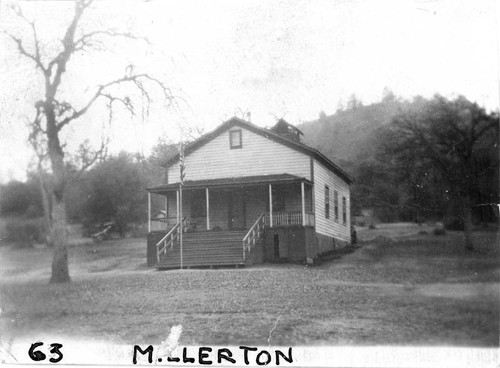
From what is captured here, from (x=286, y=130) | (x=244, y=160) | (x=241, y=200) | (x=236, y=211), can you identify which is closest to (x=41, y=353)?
(x=286, y=130)

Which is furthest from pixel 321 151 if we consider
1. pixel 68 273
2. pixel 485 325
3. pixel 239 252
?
pixel 68 273

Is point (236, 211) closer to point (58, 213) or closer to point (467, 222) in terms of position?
point (58, 213)

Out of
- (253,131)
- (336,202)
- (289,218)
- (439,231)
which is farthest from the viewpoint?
(289,218)

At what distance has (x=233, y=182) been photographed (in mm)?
10625

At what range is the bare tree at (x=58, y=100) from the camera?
25.1 feet

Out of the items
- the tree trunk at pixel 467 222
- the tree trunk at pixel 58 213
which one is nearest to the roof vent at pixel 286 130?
the tree trunk at pixel 467 222

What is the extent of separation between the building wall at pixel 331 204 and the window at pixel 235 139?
5.42 feet

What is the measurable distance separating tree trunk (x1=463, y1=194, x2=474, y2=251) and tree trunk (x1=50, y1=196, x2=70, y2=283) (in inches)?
240

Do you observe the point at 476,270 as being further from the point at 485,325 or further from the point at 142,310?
the point at 142,310

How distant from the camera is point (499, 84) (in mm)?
6238

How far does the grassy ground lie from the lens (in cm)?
604

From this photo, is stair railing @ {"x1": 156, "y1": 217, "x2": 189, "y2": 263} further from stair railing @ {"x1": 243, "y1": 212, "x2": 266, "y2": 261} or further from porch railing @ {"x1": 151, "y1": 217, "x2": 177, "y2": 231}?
stair railing @ {"x1": 243, "y1": 212, "x2": 266, "y2": 261}

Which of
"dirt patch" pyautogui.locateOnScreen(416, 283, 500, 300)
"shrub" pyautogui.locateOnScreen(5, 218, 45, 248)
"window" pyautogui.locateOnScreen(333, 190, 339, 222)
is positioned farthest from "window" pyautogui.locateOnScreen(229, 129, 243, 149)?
"dirt patch" pyautogui.locateOnScreen(416, 283, 500, 300)

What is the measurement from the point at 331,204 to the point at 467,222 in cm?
498
